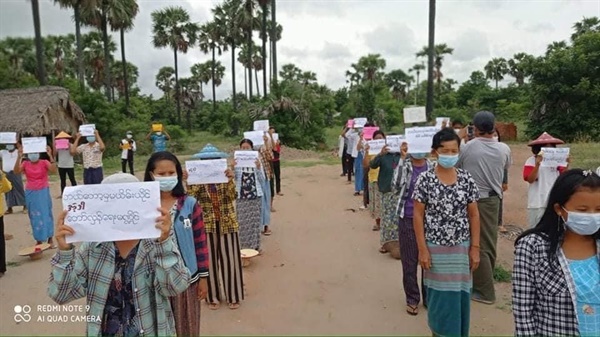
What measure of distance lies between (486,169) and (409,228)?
99cm

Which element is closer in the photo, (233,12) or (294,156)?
(294,156)

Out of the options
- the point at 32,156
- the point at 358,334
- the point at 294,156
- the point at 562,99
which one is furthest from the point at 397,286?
the point at 562,99

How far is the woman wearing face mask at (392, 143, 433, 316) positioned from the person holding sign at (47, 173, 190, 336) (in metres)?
2.53

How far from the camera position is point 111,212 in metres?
2.22

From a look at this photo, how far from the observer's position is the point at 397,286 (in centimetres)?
515

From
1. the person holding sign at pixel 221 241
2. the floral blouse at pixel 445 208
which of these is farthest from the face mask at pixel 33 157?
the floral blouse at pixel 445 208

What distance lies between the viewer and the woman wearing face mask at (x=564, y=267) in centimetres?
197

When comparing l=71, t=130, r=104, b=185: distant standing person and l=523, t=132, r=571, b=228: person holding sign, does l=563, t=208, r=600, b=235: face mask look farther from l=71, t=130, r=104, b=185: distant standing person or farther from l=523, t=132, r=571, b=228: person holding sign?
l=71, t=130, r=104, b=185: distant standing person

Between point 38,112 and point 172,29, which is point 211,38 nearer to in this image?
point 172,29

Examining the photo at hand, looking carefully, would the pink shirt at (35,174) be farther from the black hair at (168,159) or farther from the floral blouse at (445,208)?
the floral blouse at (445,208)

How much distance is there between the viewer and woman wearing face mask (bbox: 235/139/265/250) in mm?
5855

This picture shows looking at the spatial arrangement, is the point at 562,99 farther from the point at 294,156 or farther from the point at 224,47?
the point at 224,47

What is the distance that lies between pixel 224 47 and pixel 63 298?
126 feet

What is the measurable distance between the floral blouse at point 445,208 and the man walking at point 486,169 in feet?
3.78
